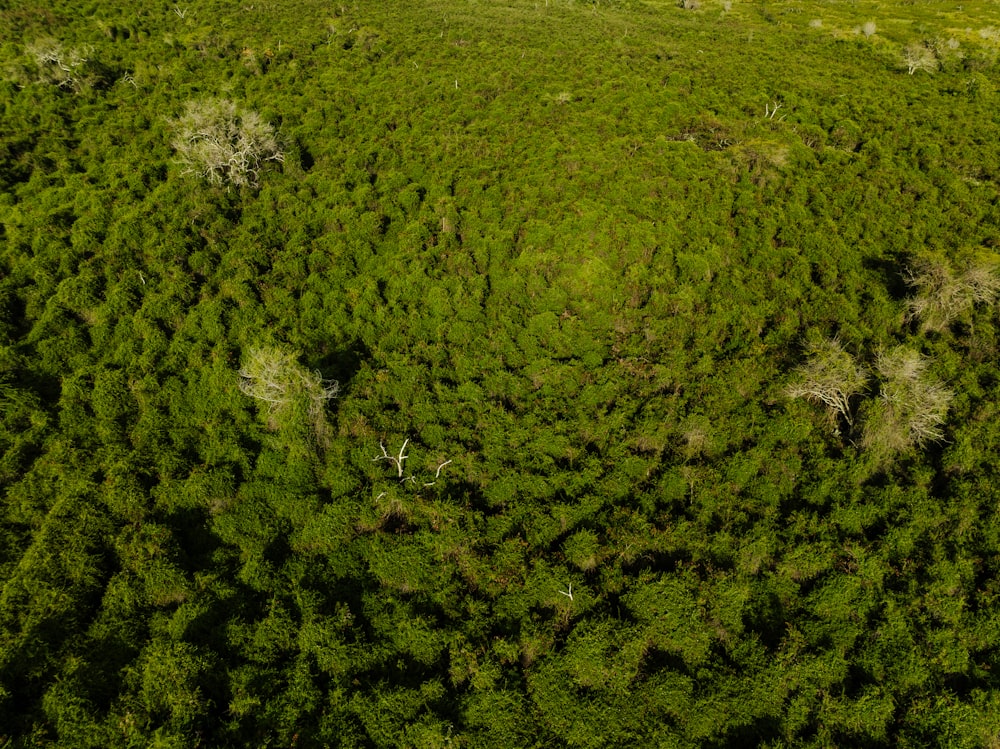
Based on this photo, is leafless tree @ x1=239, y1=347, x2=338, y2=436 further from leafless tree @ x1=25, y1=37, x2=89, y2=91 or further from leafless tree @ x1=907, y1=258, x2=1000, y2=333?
leafless tree @ x1=25, y1=37, x2=89, y2=91

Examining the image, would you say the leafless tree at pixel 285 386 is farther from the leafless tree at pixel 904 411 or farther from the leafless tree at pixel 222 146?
the leafless tree at pixel 904 411

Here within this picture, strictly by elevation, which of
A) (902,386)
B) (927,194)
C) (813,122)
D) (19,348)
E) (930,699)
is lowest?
(930,699)

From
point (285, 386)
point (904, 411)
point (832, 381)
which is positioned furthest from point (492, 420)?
point (904, 411)

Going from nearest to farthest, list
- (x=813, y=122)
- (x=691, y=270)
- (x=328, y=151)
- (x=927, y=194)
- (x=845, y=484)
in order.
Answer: (x=845, y=484), (x=691, y=270), (x=927, y=194), (x=328, y=151), (x=813, y=122)

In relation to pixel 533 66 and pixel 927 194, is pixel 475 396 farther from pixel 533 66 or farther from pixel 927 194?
pixel 533 66

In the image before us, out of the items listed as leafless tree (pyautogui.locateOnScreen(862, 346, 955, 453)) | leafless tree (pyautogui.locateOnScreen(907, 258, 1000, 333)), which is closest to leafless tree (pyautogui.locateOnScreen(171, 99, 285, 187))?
leafless tree (pyautogui.locateOnScreen(862, 346, 955, 453))

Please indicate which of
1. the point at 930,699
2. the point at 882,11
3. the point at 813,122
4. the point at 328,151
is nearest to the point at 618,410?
the point at 930,699

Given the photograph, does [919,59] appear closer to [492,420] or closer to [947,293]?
[947,293]
